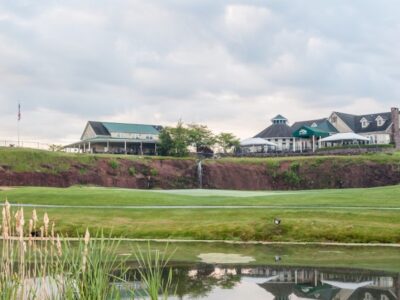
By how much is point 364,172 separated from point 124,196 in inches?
1924

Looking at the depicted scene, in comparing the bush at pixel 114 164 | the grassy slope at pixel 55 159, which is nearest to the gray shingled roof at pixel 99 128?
the grassy slope at pixel 55 159

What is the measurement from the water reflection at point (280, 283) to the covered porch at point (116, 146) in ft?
285

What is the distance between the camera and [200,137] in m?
115

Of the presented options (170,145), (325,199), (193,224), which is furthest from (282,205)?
(170,145)

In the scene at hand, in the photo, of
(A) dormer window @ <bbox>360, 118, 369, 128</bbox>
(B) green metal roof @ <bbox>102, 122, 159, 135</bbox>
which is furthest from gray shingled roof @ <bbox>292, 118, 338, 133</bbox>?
(B) green metal roof @ <bbox>102, 122, 159, 135</bbox>

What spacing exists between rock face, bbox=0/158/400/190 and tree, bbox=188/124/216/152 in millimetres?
25852

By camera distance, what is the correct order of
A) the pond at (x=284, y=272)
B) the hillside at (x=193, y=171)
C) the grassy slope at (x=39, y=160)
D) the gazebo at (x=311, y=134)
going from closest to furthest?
the pond at (x=284, y=272) → the grassy slope at (x=39, y=160) → the hillside at (x=193, y=171) → the gazebo at (x=311, y=134)

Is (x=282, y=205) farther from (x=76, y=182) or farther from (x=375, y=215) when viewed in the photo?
(x=76, y=182)

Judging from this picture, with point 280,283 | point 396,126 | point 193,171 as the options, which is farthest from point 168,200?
point 396,126

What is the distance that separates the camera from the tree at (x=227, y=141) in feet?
397

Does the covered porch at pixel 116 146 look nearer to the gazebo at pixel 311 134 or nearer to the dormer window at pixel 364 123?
the gazebo at pixel 311 134

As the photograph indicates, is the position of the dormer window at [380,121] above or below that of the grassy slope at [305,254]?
above

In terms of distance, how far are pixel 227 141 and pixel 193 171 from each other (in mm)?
37588

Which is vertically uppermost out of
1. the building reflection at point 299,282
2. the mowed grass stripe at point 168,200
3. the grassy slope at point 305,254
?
the mowed grass stripe at point 168,200
